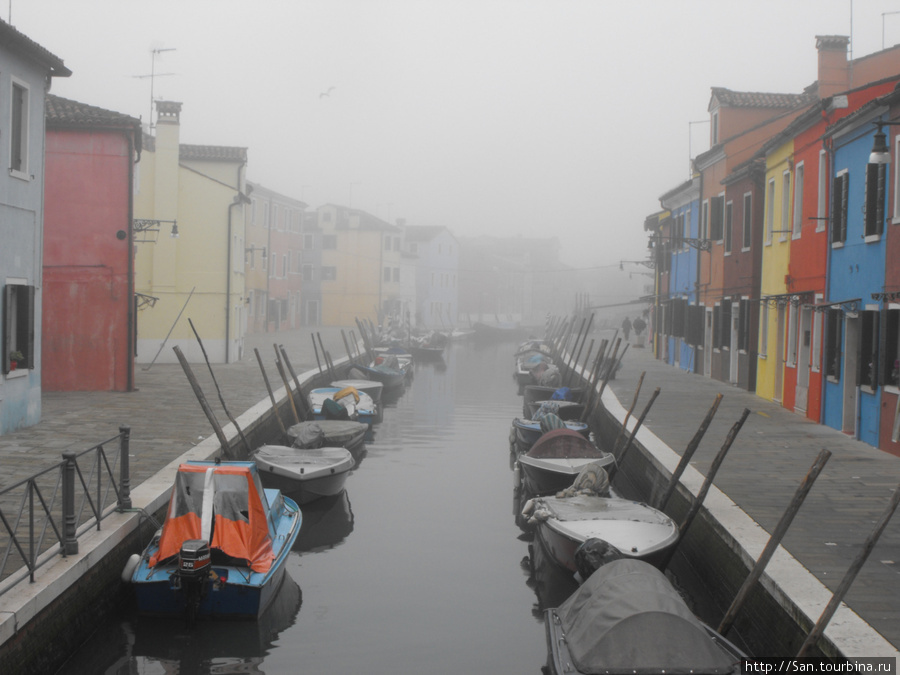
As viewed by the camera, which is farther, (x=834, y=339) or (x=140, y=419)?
(x=140, y=419)

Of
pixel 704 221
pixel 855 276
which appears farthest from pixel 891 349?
pixel 704 221

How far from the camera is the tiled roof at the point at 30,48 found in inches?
523

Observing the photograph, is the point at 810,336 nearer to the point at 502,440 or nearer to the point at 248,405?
the point at 502,440

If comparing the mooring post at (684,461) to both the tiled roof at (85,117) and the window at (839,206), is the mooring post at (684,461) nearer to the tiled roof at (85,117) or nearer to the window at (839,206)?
the window at (839,206)

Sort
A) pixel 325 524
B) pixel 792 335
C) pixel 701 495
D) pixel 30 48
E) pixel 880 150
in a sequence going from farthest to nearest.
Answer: pixel 792 335
pixel 30 48
pixel 325 524
pixel 880 150
pixel 701 495

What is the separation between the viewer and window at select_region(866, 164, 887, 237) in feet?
44.2

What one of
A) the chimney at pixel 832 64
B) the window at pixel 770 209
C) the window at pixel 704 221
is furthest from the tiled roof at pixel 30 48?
the window at pixel 704 221

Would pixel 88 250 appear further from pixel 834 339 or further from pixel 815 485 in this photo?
pixel 815 485

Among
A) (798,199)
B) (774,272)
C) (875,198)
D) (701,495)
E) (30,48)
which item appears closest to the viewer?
(701,495)

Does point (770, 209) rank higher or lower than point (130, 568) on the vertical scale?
higher

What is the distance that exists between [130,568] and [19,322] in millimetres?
6972

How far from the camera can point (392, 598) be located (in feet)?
32.8

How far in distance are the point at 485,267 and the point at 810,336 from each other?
71.6 metres

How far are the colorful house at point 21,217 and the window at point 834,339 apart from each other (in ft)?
41.5
